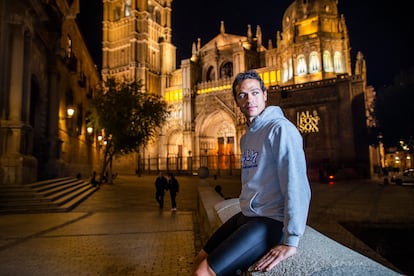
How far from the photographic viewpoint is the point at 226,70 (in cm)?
4516

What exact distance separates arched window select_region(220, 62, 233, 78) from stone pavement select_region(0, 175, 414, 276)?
36.3 meters

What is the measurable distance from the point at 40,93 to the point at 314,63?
27445 mm

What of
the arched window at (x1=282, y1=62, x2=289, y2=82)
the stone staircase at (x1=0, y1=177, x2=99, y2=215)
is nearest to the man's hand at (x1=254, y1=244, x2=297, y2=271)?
the stone staircase at (x1=0, y1=177, x2=99, y2=215)

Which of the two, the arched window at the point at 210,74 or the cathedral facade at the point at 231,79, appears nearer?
the cathedral facade at the point at 231,79

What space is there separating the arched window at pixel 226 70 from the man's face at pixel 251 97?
4331cm

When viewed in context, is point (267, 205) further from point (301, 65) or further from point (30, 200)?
point (301, 65)

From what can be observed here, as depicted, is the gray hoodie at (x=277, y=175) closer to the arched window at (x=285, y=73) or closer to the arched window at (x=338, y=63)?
the arched window at (x=285, y=73)

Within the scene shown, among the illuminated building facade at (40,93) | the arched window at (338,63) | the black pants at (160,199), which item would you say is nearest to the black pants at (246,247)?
the black pants at (160,199)

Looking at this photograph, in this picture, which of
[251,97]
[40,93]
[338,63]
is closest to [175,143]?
[338,63]

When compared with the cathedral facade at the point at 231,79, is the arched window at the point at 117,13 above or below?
above

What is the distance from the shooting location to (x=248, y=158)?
2092 millimetres

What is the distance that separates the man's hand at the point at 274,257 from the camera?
1.58m

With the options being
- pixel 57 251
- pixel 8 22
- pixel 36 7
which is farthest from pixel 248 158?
pixel 36 7

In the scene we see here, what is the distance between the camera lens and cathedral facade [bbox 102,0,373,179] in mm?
24859
